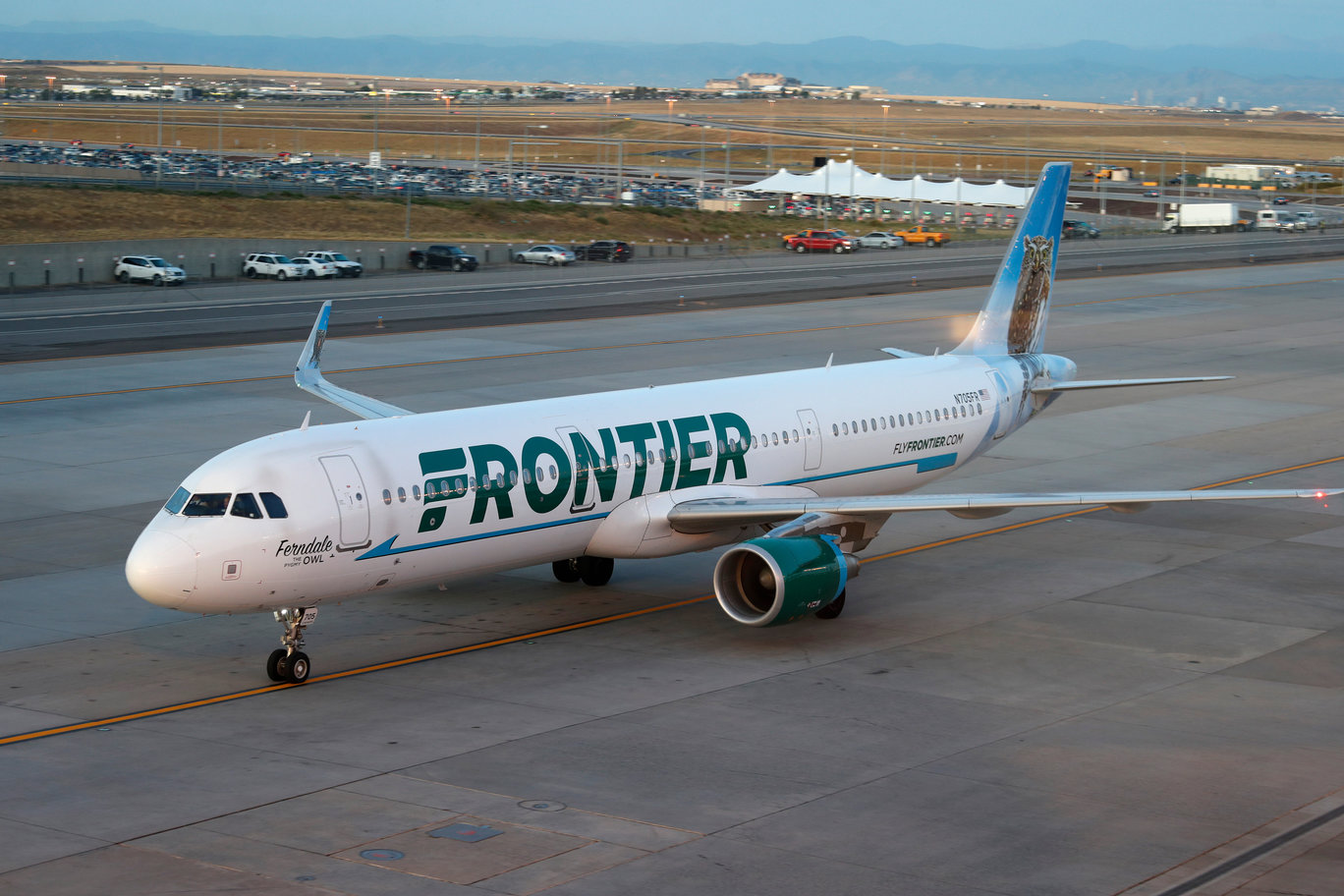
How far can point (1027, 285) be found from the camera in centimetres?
3897

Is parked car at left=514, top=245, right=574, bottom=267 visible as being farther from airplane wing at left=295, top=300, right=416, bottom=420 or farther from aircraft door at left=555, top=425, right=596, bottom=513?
aircraft door at left=555, top=425, right=596, bottom=513

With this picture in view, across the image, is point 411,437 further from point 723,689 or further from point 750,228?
point 750,228

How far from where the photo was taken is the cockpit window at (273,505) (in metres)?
23.7

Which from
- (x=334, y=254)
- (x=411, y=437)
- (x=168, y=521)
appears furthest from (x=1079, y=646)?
(x=334, y=254)

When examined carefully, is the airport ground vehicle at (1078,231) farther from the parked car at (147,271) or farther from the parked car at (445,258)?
the parked car at (147,271)

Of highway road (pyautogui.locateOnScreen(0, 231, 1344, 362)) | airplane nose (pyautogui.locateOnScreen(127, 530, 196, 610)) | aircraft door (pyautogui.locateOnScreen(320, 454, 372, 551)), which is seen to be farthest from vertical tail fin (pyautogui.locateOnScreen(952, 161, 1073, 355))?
highway road (pyautogui.locateOnScreen(0, 231, 1344, 362))

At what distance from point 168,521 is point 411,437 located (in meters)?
4.36

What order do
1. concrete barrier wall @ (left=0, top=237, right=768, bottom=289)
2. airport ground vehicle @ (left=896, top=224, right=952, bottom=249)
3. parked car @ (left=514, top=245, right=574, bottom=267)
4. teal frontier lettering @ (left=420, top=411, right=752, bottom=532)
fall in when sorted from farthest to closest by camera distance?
airport ground vehicle @ (left=896, top=224, right=952, bottom=249) < parked car @ (left=514, top=245, right=574, bottom=267) < concrete barrier wall @ (left=0, top=237, right=768, bottom=289) < teal frontier lettering @ (left=420, top=411, right=752, bottom=532)

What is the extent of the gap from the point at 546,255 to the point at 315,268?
19557mm

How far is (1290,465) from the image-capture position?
4403 cm

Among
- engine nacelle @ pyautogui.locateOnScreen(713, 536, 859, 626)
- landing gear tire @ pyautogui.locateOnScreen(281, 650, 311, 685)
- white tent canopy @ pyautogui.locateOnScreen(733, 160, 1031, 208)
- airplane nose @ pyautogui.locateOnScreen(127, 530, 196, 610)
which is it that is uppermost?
white tent canopy @ pyautogui.locateOnScreen(733, 160, 1031, 208)

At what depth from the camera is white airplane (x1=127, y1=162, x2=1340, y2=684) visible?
23.8m

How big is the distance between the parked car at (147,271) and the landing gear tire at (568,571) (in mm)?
64991

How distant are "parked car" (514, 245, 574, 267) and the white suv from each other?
20.1 metres
